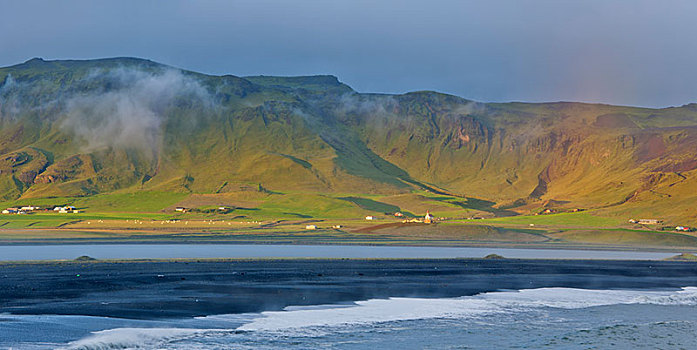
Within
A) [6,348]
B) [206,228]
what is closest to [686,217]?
[206,228]

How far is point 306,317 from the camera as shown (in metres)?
41.9

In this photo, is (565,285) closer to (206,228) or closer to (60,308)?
(60,308)

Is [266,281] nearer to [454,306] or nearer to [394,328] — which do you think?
[454,306]

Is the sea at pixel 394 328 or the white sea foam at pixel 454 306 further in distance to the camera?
the white sea foam at pixel 454 306

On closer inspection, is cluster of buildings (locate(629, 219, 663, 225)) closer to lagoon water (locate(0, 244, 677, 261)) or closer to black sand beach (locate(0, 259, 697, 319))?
lagoon water (locate(0, 244, 677, 261))

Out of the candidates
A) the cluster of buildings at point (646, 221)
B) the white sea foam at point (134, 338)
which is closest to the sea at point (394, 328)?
the white sea foam at point (134, 338)

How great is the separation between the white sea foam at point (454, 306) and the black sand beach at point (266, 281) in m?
2.48

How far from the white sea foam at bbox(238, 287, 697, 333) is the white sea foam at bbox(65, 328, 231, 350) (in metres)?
3.03

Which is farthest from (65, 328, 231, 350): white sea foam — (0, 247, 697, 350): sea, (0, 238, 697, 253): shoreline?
(0, 238, 697, 253): shoreline

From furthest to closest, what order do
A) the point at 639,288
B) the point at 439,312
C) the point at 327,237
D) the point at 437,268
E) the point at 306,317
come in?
1. the point at 327,237
2. the point at 437,268
3. the point at 639,288
4. the point at 439,312
5. the point at 306,317

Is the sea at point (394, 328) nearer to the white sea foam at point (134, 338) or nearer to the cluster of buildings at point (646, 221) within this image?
the white sea foam at point (134, 338)

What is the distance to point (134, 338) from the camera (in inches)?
1358

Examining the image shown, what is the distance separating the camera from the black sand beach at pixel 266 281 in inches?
1781

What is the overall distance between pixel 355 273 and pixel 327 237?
69479 mm
